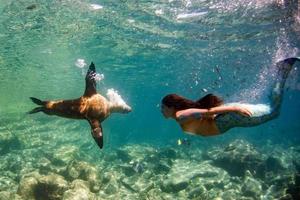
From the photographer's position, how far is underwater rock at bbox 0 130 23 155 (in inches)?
880

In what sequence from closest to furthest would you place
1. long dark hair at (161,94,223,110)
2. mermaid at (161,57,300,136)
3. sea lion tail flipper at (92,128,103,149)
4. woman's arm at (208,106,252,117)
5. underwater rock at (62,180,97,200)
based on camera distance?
woman's arm at (208,106,252,117), mermaid at (161,57,300,136), long dark hair at (161,94,223,110), sea lion tail flipper at (92,128,103,149), underwater rock at (62,180,97,200)

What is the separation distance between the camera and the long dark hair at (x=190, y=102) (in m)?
4.38

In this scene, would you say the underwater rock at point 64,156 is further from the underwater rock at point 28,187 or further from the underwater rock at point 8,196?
the underwater rock at point 8,196

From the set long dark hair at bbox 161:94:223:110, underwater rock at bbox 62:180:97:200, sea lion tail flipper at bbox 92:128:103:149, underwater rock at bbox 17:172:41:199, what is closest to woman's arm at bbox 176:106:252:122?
long dark hair at bbox 161:94:223:110

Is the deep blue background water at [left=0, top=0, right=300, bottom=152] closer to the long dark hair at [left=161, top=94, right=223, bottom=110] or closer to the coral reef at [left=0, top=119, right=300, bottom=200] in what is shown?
the coral reef at [left=0, top=119, right=300, bottom=200]

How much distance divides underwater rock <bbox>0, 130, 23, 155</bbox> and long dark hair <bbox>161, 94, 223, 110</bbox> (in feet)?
67.2

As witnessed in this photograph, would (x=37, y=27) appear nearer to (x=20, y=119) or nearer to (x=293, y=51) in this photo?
(x=20, y=119)

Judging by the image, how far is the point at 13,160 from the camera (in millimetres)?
18406

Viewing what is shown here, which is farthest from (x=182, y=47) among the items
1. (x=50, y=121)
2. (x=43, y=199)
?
(x=43, y=199)

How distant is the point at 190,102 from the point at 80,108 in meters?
1.97

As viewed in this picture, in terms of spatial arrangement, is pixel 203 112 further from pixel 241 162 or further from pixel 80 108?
pixel 241 162

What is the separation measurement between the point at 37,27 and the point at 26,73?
22.0m

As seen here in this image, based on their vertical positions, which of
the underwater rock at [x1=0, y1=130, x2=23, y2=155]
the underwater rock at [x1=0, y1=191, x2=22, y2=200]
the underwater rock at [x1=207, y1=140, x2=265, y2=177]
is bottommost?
the underwater rock at [x1=0, y1=130, x2=23, y2=155]

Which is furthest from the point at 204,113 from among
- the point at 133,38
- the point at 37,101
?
the point at 133,38
